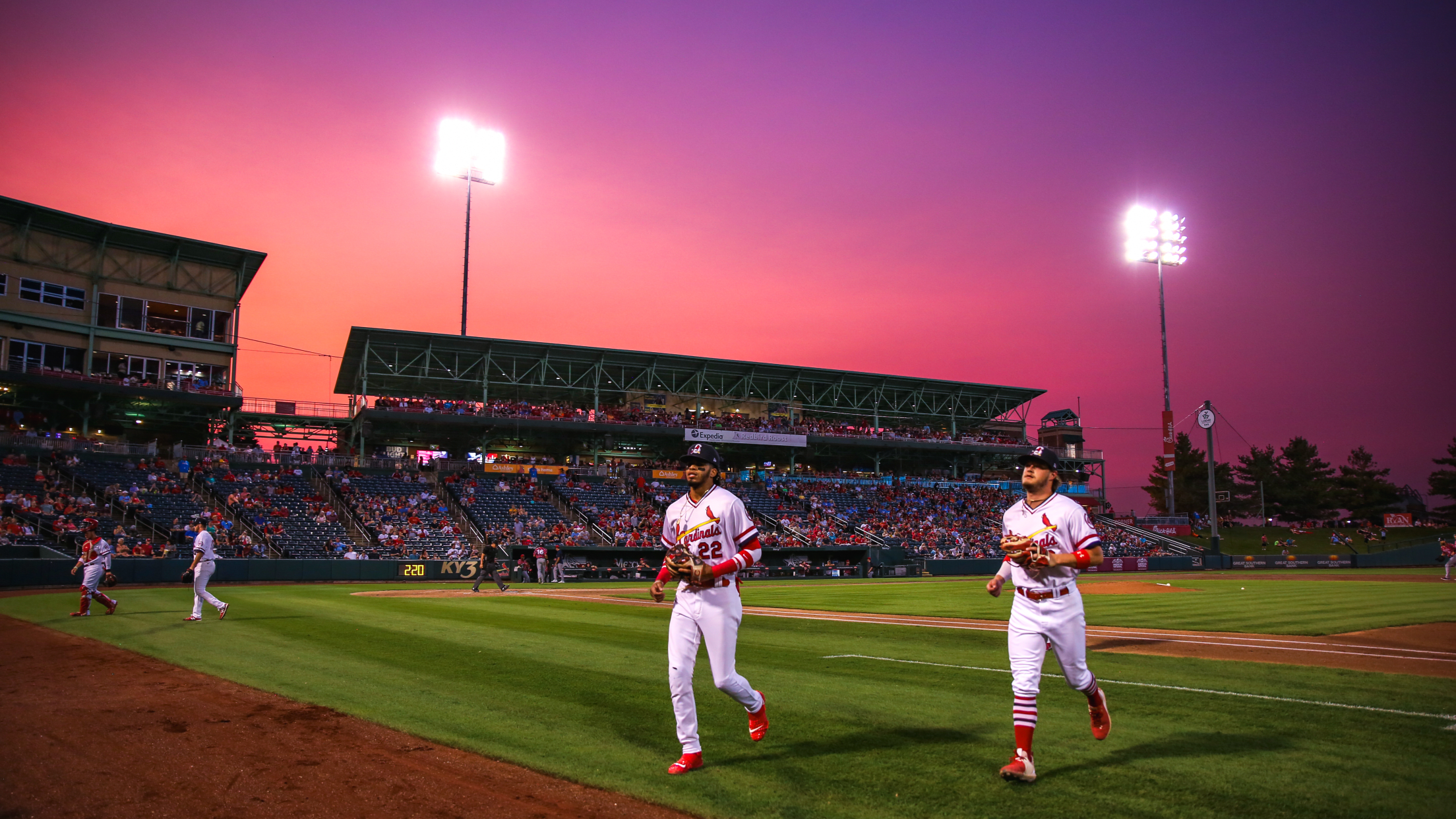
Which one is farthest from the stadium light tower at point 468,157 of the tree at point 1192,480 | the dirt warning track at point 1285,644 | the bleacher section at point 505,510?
the tree at point 1192,480

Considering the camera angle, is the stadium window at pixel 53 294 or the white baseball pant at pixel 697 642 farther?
the stadium window at pixel 53 294

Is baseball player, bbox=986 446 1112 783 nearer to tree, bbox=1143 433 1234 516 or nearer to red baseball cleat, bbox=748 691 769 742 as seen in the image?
red baseball cleat, bbox=748 691 769 742

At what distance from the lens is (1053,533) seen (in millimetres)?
6098

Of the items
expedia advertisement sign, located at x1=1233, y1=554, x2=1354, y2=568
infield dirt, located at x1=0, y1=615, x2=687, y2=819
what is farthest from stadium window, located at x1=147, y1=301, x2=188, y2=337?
expedia advertisement sign, located at x1=1233, y1=554, x2=1354, y2=568

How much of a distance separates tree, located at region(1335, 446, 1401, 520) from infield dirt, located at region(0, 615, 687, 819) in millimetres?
101508

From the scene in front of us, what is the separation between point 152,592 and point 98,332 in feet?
86.6

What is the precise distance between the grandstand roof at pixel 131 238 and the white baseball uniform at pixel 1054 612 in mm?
50648

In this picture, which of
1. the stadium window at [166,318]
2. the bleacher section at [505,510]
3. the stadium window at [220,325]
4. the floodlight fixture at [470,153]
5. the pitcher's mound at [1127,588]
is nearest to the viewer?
the pitcher's mound at [1127,588]

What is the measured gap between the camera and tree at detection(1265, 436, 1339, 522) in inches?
3344

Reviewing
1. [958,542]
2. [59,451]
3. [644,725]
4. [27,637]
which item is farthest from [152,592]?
[958,542]

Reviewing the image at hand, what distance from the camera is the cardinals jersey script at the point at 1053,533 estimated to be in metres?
5.93

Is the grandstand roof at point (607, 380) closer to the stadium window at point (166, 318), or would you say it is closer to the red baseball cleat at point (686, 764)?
the stadium window at point (166, 318)

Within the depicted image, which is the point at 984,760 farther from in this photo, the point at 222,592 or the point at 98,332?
the point at 98,332

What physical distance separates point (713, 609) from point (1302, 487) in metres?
99.1
